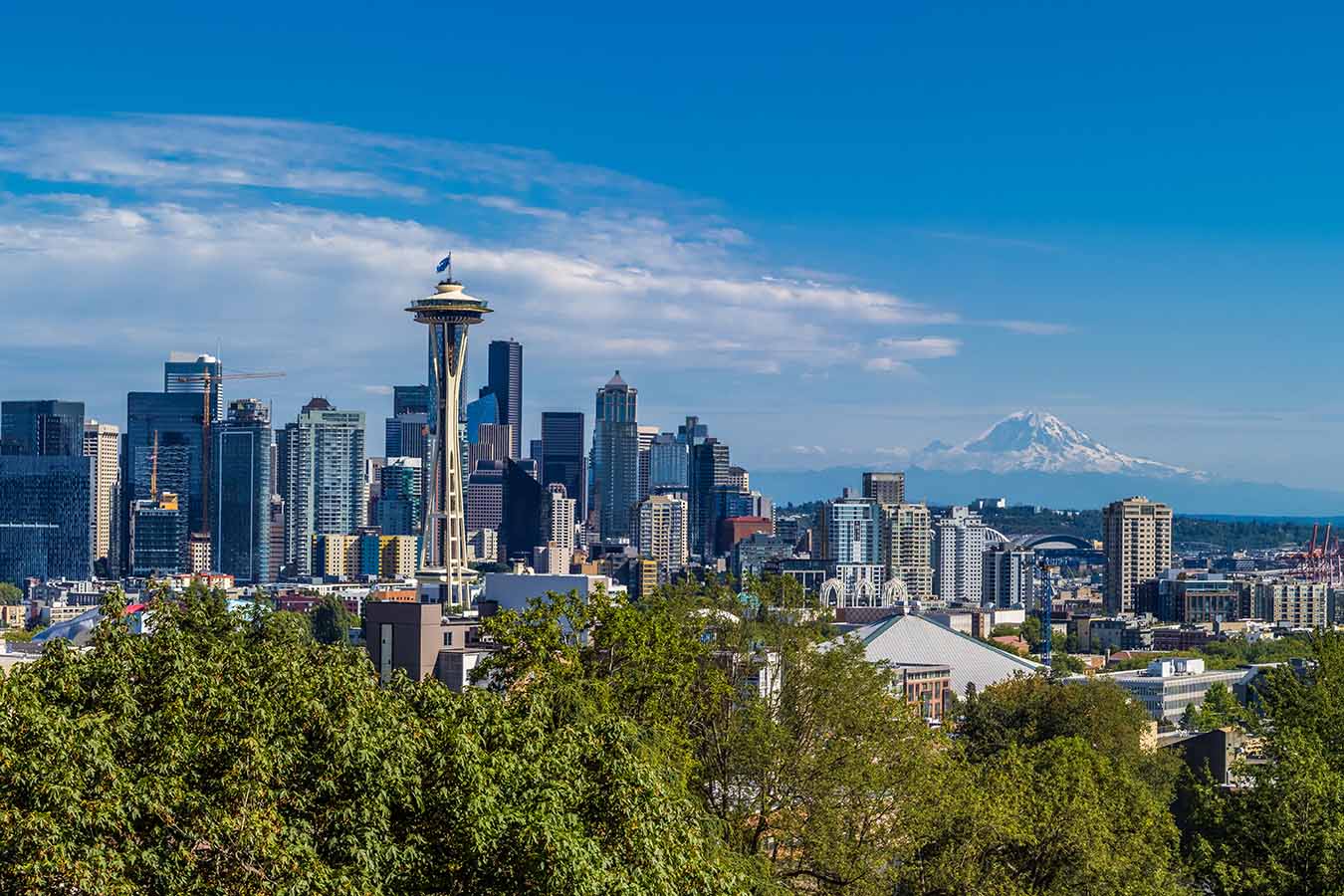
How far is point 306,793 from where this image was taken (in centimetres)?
2042

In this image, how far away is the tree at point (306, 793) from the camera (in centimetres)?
1847

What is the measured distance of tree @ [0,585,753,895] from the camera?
1847 cm

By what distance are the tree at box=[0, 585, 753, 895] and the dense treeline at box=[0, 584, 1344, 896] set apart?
0.04 meters

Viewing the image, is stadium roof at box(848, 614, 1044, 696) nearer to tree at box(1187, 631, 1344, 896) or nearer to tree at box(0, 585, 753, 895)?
tree at box(1187, 631, 1344, 896)

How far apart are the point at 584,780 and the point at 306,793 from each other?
3108 millimetres

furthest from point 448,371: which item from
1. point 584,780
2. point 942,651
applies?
point 584,780

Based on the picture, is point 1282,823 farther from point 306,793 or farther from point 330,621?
point 330,621

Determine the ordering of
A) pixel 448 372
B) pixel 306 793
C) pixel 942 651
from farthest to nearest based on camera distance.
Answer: pixel 448 372
pixel 942 651
pixel 306 793

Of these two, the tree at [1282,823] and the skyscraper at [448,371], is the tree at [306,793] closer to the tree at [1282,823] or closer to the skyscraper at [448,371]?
the tree at [1282,823]

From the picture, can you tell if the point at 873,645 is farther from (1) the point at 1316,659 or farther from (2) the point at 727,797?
(2) the point at 727,797

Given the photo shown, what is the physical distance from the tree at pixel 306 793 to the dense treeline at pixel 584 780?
0.14 feet

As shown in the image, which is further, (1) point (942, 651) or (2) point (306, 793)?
(1) point (942, 651)

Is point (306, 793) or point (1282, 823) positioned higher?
point (306, 793)

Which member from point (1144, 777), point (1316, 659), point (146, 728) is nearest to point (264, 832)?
point (146, 728)
